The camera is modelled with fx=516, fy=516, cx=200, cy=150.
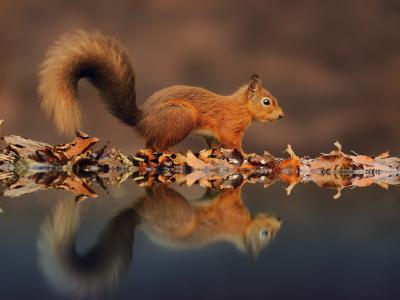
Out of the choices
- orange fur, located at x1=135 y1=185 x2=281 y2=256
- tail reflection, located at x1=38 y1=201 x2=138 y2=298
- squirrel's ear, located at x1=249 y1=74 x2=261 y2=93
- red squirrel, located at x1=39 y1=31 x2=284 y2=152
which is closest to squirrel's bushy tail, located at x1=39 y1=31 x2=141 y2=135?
red squirrel, located at x1=39 y1=31 x2=284 y2=152

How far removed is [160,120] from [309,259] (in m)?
1.96

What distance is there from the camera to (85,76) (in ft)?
8.52

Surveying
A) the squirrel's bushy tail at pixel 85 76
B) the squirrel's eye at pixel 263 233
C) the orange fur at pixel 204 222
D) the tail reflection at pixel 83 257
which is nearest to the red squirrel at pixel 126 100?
the squirrel's bushy tail at pixel 85 76

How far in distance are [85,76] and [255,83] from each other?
896 mm

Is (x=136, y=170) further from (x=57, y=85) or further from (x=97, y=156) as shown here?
(x=57, y=85)

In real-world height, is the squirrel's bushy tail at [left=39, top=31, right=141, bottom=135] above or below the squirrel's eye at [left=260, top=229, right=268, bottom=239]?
above

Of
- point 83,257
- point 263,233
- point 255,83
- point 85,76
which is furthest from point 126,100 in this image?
point 83,257

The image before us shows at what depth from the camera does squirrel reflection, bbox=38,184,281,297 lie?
0.53 metres

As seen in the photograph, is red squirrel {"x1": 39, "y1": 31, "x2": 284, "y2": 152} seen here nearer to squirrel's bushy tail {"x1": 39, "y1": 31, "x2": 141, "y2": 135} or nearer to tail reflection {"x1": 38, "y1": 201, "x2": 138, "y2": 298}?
squirrel's bushy tail {"x1": 39, "y1": 31, "x2": 141, "y2": 135}

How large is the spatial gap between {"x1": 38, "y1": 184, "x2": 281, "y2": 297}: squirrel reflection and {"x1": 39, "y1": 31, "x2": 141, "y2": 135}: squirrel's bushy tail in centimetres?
127

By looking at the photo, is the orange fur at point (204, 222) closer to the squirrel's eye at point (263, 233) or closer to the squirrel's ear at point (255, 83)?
the squirrel's eye at point (263, 233)

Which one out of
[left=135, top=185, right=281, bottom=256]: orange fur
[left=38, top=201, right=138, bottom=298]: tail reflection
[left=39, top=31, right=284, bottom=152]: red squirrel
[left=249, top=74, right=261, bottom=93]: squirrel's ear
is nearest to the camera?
[left=38, top=201, right=138, bottom=298]: tail reflection

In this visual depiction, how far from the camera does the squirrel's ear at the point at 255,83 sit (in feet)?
9.08

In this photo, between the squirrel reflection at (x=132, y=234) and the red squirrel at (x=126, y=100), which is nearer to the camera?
the squirrel reflection at (x=132, y=234)
